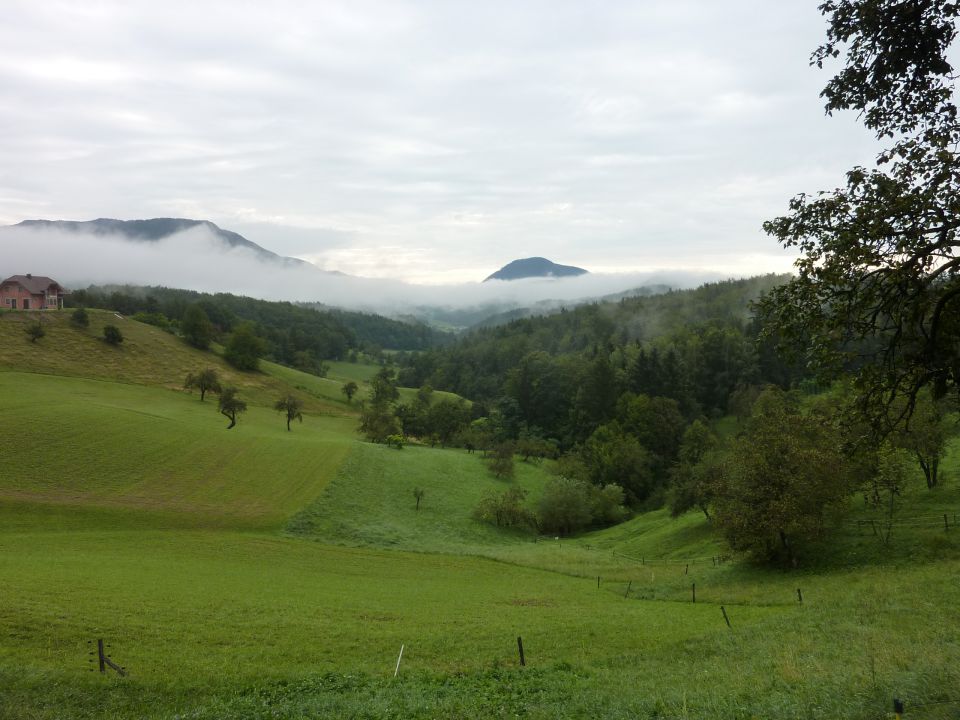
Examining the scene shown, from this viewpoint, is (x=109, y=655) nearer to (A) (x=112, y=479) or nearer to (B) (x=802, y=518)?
(B) (x=802, y=518)

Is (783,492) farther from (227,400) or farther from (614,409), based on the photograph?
(614,409)

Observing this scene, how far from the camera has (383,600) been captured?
3088 cm

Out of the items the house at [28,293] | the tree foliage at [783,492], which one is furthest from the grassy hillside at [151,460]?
the house at [28,293]

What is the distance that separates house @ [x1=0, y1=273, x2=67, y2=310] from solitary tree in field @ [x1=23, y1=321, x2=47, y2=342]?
866 inches

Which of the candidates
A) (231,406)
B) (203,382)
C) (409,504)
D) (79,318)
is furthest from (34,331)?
(409,504)

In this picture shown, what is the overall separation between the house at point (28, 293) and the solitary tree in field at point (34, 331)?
72.2 feet

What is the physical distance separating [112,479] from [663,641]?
52.9m

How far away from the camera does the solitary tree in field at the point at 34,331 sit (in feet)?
342

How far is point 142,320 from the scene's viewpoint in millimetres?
151250

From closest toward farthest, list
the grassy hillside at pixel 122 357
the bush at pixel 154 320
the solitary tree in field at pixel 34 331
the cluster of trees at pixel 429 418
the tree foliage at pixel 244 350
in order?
the grassy hillside at pixel 122 357 → the solitary tree in field at pixel 34 331 → the cluster of trees at pixel 429 418 → the tree foliage at pixel 244 350 → the bush at pixel 154 320

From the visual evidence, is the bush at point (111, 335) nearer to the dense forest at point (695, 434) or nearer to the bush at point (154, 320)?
the bush at point (154, 320)

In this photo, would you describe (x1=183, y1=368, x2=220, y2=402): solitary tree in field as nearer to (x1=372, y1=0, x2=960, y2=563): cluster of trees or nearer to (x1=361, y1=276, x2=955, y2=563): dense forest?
(x1=361, y1=276, x2=955, y2=563): dense forest

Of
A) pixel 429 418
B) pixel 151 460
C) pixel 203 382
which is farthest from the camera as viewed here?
pixel 429 418

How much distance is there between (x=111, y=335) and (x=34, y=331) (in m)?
13.1
